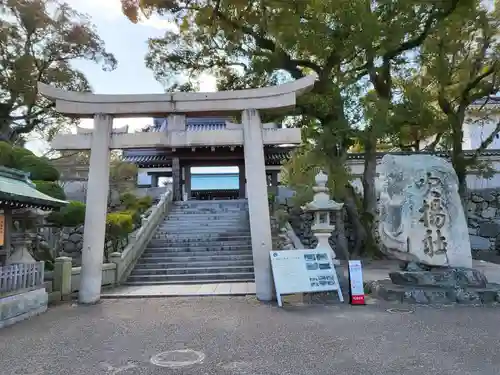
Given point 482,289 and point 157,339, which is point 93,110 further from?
point 482,289

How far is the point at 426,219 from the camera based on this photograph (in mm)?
8633

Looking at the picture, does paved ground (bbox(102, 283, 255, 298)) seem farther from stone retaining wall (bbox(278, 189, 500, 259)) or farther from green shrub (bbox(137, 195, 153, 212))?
stone retaining wall (bbox(278, 189, 500, 259))

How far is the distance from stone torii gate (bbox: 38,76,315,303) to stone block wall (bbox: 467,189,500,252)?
15457 mm

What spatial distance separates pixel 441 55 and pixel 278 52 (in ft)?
20.3

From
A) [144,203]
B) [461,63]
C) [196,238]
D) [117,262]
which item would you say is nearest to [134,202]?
[144,203]

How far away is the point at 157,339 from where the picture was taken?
19.3 ft

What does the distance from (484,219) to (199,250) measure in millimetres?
15163

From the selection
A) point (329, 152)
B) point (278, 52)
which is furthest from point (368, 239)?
point (278, 52)

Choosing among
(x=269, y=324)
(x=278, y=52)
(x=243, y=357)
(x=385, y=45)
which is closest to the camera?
(x=243, y=357)

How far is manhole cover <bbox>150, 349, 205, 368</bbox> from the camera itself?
15.7 feet

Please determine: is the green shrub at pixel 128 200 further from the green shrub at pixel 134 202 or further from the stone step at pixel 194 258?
the stone step at pixel 194 258

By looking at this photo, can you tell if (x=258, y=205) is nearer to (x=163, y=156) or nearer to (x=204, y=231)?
(x=204, y=231)

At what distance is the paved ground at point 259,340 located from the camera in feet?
15.1

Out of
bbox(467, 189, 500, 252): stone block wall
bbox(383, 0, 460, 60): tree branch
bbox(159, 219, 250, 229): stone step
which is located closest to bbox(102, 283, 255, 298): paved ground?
bbox(159, 219, 250, 229): stone step
